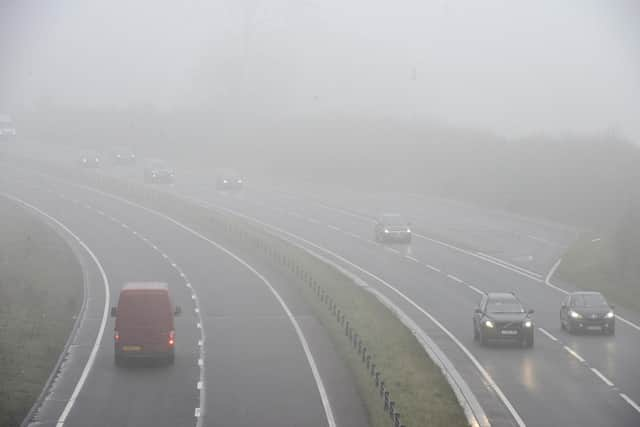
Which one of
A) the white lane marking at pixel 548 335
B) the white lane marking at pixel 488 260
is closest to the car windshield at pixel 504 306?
the white lane marking at pixel 548 335

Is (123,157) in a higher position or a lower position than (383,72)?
lower

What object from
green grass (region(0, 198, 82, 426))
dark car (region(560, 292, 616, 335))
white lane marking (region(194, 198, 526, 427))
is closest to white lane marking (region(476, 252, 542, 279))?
white lane marking (region(194, 198, 526, 427))

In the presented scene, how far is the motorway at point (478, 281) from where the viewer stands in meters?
24.7

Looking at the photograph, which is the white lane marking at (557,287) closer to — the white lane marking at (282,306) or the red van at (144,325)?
the white lane marking at (282,306)

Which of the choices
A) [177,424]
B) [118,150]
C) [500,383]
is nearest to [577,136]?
[118,150]

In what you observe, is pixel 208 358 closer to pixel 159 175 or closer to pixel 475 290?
pixel 475 290

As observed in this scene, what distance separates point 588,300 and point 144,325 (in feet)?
53.3

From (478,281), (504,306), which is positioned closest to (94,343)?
(504,306)

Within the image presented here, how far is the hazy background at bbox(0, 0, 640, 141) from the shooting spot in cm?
13125

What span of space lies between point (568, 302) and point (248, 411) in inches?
650

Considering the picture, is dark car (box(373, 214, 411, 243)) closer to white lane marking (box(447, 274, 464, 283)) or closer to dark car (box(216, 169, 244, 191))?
white lane marking (box(447, 274, 464, 283))

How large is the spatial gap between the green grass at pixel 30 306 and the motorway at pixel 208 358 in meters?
0.64

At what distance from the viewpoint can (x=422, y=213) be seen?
2948 inches

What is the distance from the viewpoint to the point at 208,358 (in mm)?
29969
